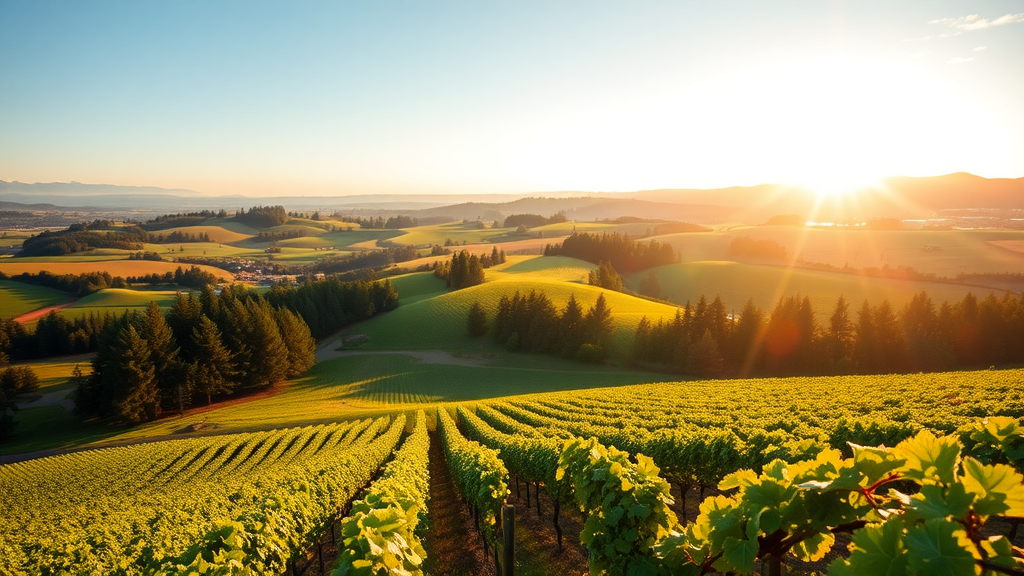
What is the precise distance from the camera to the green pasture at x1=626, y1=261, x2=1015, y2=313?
8206 centimetres

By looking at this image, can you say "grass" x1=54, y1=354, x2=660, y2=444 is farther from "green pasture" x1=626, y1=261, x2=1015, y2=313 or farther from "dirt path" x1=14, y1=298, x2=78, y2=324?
"dirt path" x1=14, y1=298, x2=78, y2=324

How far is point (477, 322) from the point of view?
75250 mm

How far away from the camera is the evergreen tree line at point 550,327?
212ft

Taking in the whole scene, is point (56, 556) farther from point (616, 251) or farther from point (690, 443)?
point (616, 251)

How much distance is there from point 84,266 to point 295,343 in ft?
389

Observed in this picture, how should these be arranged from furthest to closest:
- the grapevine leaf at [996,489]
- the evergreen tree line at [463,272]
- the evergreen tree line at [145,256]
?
the evergreen tree line at [145,256] < the evergreen tree line at [463,272] < the grapevine leaf at [996,489]

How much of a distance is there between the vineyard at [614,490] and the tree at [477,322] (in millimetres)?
38648

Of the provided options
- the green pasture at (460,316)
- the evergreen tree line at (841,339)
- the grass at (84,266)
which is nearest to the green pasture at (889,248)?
the evergreen tree line at (841,339)

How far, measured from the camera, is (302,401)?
4994 cm

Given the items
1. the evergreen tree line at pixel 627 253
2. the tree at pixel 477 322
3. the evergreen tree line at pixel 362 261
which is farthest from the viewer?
the evergreen tree line at pixel 362 261

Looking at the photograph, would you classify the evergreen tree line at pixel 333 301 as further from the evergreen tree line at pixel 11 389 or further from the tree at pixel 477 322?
the evergreen tree line at pixel 11 389

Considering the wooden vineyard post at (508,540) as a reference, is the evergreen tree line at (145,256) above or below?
below

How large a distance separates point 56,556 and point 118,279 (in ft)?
489

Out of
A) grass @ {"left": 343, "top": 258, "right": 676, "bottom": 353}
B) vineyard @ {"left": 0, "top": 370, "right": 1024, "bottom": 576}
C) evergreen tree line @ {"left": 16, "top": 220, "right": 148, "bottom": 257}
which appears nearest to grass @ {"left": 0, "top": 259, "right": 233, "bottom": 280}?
evergreen tree line @ {"left": 16, "top": 220, "right": 148, "bottom": 257}
